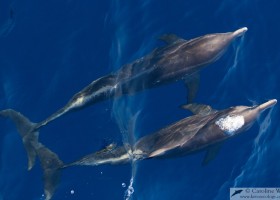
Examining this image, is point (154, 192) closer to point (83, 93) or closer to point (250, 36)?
point (83, 93)

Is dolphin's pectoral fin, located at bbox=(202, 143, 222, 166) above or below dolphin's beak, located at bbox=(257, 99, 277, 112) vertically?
below

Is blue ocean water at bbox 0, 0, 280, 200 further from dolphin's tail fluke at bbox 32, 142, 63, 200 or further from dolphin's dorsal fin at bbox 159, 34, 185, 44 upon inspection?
dolphin's dorsal fin at bbox 159, 34, 185, 44

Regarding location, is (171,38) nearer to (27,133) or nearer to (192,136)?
(192,136)

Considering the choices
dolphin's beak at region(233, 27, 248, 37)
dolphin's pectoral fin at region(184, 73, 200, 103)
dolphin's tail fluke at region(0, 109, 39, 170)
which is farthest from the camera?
dolphin's beak at region(233, 27, 248, 37)

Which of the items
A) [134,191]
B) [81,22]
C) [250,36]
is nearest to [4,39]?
[81,22]

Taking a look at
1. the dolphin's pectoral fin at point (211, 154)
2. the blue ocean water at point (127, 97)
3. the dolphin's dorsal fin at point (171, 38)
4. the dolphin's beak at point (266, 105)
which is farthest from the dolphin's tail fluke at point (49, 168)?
the dolphin's beak at point (266, 105)

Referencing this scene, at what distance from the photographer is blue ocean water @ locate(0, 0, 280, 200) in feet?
60.4

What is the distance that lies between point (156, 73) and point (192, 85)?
130 cm

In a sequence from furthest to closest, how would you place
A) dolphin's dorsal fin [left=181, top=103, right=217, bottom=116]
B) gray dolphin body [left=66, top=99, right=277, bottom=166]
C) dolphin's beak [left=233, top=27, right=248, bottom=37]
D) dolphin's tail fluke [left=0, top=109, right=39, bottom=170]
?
dolphin's beak [left=233, top=27, right=248, bottom=37]
dolphin's tail fluke [left=0, top=109, right=39, bottom=170]
dolphin's dorsal fin [left=181, top=103, right=217, bottom=116]
gray dolphin body [left=66, top=99, right=277, bottom=166]

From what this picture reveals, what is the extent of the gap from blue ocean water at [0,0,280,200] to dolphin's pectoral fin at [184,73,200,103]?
0.52m

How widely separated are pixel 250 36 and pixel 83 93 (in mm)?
5871

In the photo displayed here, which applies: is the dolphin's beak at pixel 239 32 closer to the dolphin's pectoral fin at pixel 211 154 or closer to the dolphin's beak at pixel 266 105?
the dolphin's beak at pixel 266 105

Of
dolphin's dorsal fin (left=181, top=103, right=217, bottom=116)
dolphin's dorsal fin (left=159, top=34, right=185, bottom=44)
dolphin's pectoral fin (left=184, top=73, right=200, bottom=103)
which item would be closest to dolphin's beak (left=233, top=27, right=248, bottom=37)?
dolphin's dorsal fin (left=159, top=34, right=185, bottom=44)

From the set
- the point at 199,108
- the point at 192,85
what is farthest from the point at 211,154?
the point at 192,85
